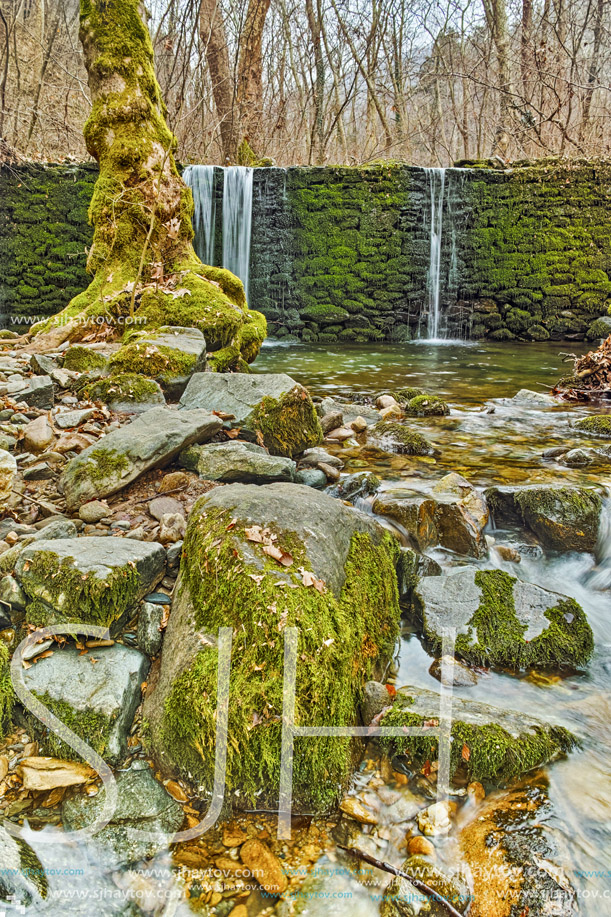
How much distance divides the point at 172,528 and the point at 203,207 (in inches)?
365

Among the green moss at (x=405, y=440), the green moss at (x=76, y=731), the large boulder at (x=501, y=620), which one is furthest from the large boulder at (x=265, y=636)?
the green moss at (x=405, y=440)

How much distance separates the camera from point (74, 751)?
1.68 m

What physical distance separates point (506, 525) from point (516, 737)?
163cm

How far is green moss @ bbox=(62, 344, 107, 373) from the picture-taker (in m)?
4.56

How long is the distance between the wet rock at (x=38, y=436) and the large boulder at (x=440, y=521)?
1883mm

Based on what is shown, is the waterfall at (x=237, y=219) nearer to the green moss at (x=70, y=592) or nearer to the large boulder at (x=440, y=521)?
the large boulder at (x=440, y=521)

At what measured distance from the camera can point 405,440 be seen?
14.5 feet

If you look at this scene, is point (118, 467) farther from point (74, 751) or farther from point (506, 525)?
point (506, 525)

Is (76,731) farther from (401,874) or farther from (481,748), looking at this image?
(481,748)

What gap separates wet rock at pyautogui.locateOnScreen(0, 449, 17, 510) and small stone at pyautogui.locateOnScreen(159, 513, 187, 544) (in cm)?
69

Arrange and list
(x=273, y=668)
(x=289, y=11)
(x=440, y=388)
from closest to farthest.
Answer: (x=273, y=668) → (x=440, y=388) → (x=289, y=11)

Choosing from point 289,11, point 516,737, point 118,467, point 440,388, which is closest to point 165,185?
point 440,388

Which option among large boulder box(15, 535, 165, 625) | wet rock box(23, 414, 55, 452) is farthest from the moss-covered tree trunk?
large boulder box(15, 535, 165, 625)

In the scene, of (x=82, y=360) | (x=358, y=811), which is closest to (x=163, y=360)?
(x=82, y=360)
